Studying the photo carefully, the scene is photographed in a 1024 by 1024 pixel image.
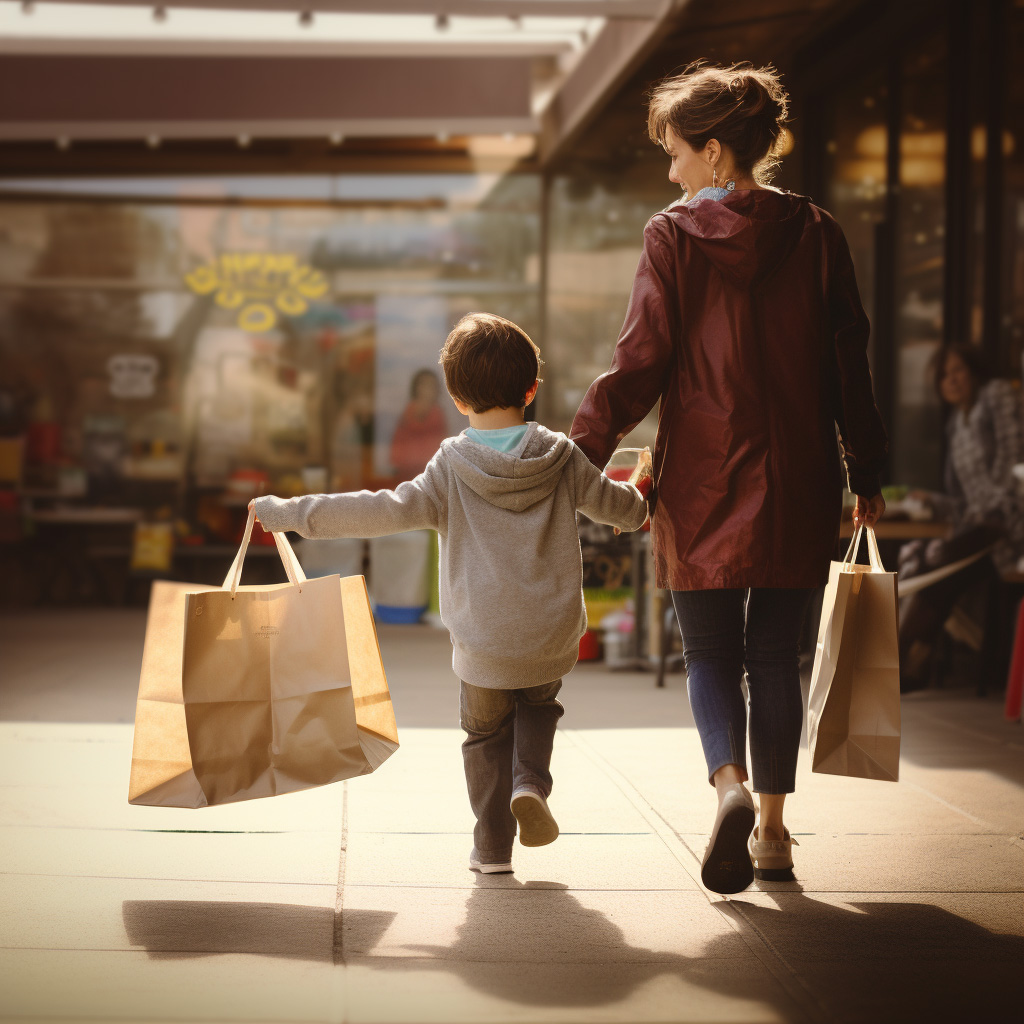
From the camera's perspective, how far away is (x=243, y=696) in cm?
307

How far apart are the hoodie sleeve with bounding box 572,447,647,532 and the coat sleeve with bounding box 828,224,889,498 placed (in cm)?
56

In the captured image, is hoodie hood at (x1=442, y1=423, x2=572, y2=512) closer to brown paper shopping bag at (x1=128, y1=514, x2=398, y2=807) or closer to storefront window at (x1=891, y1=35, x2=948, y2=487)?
brown paper shopping bag at (x1=128, y1=514, x2=398, y2=807)

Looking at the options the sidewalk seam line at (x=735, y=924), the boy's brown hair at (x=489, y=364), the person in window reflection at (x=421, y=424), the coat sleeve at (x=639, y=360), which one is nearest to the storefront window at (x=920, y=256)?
the person in window reflection at (x=421, y=424)

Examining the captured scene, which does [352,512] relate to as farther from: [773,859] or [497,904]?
[773,859]

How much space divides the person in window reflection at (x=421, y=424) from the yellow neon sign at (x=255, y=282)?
1.36m

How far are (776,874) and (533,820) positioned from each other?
0.68m

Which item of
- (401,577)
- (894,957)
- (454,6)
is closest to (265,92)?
(454,6)

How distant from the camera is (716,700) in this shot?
10.4 feet

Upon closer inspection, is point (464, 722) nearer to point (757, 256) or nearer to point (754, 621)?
point (754, 621)

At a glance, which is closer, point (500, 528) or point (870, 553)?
point (500, 528)

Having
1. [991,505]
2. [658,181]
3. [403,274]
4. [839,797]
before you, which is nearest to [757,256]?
[839,797]

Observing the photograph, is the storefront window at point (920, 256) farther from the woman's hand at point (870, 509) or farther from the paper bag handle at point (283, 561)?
the paper bag handle at point (283, 561)

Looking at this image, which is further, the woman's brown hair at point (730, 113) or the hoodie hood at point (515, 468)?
the woman's brown hair at point (730, 113)

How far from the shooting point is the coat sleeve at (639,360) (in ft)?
10.3
